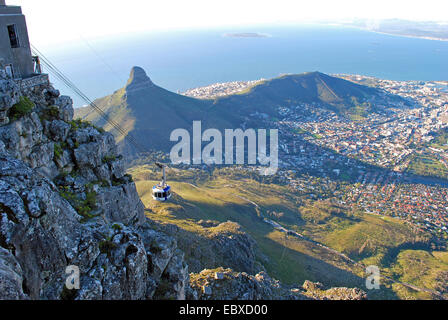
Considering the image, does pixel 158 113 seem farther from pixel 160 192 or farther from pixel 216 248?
pixel 160 192

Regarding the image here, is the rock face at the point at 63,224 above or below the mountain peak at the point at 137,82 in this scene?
above

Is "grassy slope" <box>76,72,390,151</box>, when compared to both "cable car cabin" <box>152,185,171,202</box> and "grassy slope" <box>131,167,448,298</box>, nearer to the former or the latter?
"grassy slope" <box>131,167,448,298</box>

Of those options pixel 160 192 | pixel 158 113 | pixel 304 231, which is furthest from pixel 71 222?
pixel 158 113

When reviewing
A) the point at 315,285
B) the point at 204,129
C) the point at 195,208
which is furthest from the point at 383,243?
the point at 204,129

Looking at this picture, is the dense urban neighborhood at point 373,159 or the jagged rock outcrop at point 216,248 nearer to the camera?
the jagged rock outcrop at point 216,248

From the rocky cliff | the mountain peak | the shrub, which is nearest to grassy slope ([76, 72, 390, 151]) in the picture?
the mountain peak

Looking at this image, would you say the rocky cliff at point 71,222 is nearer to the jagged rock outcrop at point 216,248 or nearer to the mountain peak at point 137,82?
the jagged rock outcrop at point 216,248

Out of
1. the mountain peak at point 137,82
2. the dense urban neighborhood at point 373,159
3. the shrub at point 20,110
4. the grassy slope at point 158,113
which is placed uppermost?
the shrub at point 20,110

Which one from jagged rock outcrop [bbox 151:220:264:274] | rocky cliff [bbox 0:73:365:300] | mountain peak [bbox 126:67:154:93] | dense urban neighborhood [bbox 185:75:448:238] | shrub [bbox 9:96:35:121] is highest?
shrub [bbox 9:96:35:121]

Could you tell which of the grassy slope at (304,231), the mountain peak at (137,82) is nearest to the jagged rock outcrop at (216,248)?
the grassy slope at (304,231)
